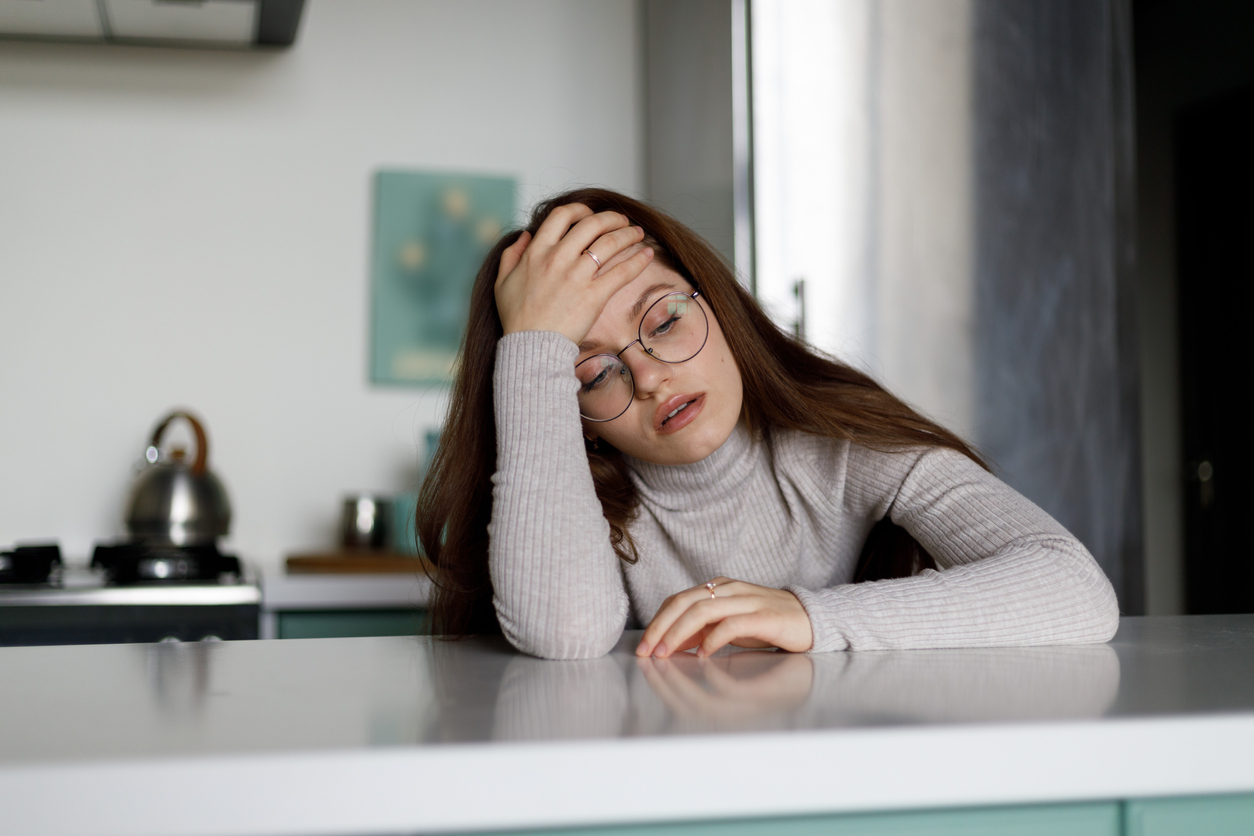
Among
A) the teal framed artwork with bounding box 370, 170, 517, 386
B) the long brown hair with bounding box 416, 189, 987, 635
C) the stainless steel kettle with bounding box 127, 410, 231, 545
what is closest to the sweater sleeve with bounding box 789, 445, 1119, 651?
the long brown hair with bounding box 416, 189, 987, 635

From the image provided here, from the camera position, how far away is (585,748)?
0.45 m

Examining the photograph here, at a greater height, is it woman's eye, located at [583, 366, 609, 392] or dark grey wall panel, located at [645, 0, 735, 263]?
dark grey wall panel, located at [645, 0, 735, 263]

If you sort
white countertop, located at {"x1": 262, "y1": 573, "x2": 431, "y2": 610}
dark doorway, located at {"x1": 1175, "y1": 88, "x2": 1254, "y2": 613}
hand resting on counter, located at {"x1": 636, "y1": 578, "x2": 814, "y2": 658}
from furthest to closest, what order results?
dark doorway, located at {"x1": 1175, "y1": 88, "x2": 1254, "y2": 613} → white countertop, located at {"x1": 262, "y1": 573, "x2": 431, "y2": 610} → hand resting on counter, located at {"x1": 636, "y1": 578, "x2": 814, "y2": 658}

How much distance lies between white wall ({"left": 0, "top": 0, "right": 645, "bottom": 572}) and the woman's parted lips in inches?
55.6

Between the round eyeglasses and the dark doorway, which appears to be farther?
the dark doorway

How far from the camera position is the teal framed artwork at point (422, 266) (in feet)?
7.91

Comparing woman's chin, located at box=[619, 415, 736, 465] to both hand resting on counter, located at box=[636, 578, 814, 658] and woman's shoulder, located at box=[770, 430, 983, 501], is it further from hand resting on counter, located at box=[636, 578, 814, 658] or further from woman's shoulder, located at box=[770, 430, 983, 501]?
hand resting on counter, located at box=[636, 578, 814, 658]

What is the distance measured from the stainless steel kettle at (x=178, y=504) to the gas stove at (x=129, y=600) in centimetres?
16

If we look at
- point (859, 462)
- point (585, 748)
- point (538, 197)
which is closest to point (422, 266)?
point (538, 197)

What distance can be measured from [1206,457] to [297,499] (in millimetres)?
2884

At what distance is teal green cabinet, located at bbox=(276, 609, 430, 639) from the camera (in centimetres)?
181

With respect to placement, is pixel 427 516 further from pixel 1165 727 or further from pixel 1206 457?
pixel 1206 457

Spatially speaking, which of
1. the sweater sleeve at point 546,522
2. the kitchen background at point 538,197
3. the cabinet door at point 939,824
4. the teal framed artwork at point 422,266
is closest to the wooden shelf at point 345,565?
the kitchen background at point 538,197

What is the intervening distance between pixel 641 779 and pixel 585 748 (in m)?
0.03
